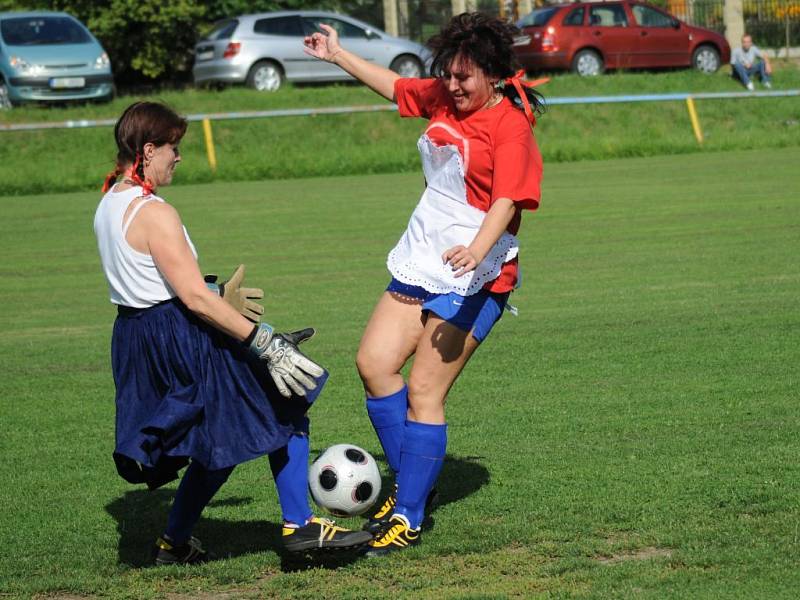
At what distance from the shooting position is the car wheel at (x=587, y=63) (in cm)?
2966

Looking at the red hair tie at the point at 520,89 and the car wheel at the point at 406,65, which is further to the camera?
the car wheel at the point at 406,65

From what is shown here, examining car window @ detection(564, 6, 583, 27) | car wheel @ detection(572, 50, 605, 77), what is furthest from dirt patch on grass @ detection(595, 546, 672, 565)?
car wheel @ detection(572, 50, 605, 77)

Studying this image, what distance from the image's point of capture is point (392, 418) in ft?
17.8

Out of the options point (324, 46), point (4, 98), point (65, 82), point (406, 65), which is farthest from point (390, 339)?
point (406, 65)

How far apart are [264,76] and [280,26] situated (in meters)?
1.11

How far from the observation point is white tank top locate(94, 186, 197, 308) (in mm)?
4664

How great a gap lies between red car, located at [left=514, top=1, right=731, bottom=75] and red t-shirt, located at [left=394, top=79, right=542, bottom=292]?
78.7ft

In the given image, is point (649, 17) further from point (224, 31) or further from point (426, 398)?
point (426, 398)

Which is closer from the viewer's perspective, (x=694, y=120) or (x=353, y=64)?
(x=353, y=64)

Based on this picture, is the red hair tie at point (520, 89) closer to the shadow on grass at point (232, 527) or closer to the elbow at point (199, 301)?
the elbow at point (199, 301)

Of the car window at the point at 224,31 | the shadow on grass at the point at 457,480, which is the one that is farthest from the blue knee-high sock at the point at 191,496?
the car window at the point at 224,31

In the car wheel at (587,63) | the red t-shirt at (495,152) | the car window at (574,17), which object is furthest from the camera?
the car wheel at (587,63)

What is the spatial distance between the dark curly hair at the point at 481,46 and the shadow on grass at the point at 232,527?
70.6 inches

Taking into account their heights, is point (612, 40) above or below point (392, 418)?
below
